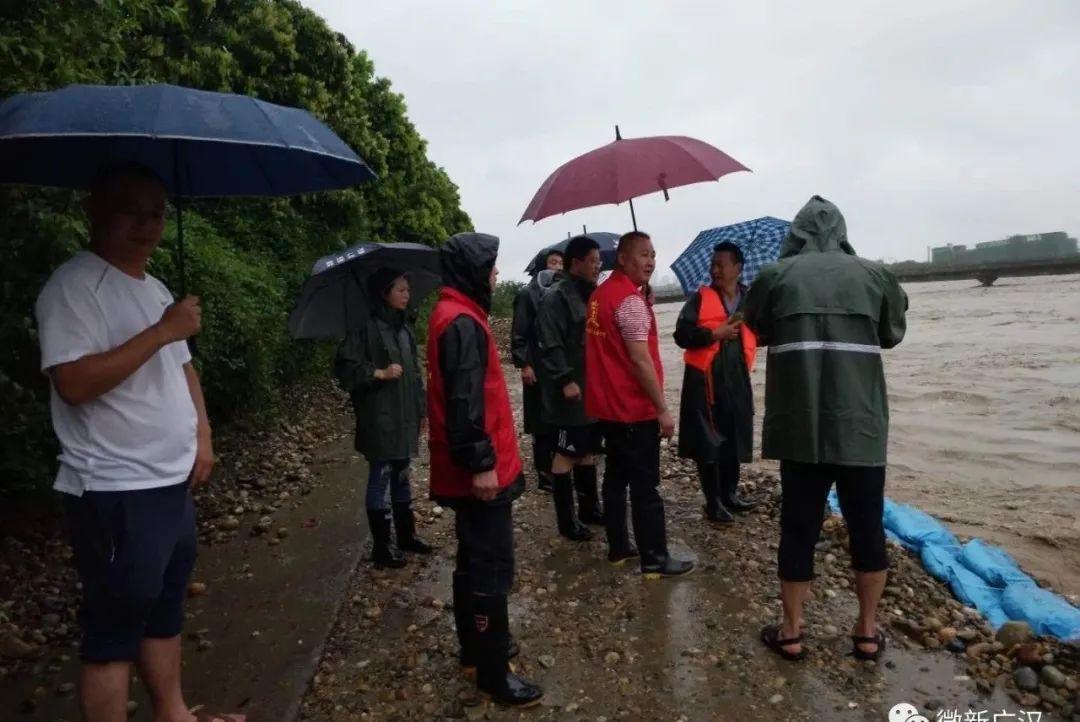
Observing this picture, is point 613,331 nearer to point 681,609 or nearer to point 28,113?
point 681,609

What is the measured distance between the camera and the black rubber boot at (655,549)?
14.3 ft

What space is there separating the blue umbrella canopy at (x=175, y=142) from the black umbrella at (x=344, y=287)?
1428 millimetres

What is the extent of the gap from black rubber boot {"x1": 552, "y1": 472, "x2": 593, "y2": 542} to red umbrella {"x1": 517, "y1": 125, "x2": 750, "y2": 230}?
1.80 metres

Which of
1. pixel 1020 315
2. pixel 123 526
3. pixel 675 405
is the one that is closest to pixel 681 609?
pixel 123 526

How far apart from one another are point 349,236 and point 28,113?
33.2ft

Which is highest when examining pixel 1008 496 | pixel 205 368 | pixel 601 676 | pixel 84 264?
pixel 84 264

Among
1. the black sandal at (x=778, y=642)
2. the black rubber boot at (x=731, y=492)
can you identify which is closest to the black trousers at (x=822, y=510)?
the black sandal at (x=778, y=642)

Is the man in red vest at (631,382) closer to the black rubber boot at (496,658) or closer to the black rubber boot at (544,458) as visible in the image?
the black rubber boot at (496,658)

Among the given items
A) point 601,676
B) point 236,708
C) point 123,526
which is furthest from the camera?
point 601,676

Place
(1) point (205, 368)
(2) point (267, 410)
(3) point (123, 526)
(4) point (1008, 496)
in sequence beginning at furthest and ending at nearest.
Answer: (2) point (267, 410)
(4) point (1008, 496)
(1) point (205, 368)
(3) point (123, 526)

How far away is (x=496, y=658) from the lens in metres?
3.16

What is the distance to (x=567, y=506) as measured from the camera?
5121 millimetres

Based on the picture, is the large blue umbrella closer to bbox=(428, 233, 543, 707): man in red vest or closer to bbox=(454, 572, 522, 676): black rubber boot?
bbox=(428, 233, 543, 707): man in red vest

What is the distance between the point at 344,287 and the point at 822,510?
125 inches
